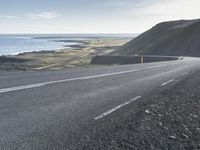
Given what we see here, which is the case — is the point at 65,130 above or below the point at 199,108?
above

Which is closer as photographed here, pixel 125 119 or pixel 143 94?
pixel 125 119

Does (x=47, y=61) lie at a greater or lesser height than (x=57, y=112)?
lesser

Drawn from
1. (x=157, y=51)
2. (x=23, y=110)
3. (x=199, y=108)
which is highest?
(x=23, y=110)

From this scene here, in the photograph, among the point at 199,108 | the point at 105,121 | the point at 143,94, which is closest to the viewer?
the point at 105,121

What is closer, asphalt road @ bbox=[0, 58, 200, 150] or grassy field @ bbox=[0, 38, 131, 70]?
asphalt road @ bbox=[0, 58, 200, 150]

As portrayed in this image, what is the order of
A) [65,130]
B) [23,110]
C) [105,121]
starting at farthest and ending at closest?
[23,110]
[105,121]
[65,130]

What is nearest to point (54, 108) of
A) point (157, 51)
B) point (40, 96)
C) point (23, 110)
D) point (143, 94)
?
point (23, 110)

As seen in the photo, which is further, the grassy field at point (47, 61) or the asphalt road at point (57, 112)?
the grassy field at point (47, 61)

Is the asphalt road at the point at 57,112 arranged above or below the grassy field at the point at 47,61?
above

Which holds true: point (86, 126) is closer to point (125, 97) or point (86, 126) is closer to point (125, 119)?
Result: point (125, 119)

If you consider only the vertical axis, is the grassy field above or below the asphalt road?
below

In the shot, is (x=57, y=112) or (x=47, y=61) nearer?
(x=57, y=112)

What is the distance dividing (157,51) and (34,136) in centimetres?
6394

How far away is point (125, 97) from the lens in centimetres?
919
